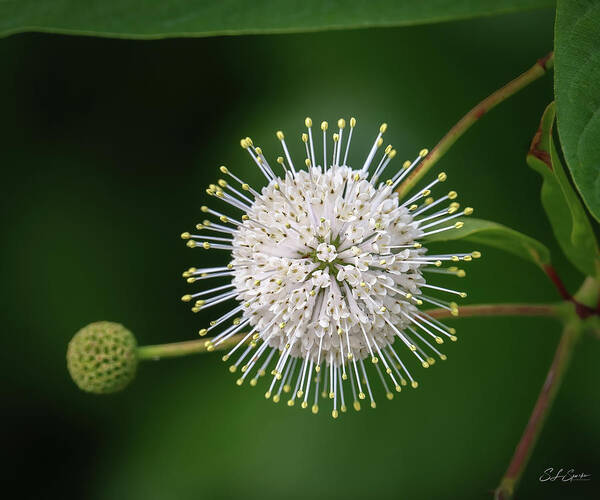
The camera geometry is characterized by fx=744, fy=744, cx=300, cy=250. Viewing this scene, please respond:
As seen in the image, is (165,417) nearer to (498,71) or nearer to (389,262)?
(389,262)

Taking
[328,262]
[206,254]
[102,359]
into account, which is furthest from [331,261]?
[206,254]

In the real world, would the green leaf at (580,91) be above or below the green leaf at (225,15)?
below

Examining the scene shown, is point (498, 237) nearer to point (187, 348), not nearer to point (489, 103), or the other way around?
point (489, 103)

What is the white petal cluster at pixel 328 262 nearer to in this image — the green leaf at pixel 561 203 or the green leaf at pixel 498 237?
the green leaf at pixel 498 237

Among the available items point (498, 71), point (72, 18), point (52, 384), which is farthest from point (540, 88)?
point (52, 384)

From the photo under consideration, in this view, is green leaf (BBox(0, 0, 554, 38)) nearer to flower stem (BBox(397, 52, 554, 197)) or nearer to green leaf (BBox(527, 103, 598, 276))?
flower stem (BBox(397, 52, 554, 197))

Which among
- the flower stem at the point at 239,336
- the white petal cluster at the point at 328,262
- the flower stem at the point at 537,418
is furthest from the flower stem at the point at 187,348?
the flower stem at the point at 537,418
